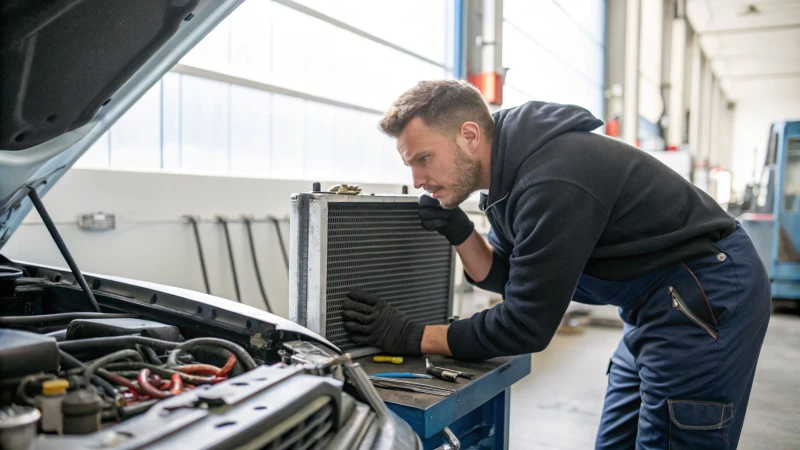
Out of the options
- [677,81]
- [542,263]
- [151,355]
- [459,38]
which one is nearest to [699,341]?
[542,263]

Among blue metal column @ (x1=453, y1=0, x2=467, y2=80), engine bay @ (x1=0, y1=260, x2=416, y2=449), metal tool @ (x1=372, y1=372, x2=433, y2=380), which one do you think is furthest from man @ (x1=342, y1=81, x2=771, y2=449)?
blue metal column @ (x1=453, y1=0, x2=467, y2=80)

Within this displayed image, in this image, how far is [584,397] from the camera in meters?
2.99

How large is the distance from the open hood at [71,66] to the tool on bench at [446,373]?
2.60 feet

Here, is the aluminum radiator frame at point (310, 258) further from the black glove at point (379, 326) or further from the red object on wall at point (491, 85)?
the red object on wall at point (491, 85)

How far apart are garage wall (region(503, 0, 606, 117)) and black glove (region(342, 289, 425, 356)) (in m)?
3.51

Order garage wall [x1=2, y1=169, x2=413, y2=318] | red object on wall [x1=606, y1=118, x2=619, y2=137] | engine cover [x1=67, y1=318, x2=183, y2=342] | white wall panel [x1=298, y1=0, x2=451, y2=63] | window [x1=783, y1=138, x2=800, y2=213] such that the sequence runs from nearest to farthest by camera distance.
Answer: engine cover [x1=67, y1=318, x2=183, y2=342]
garage wall [x1=2, y1=169, x2=413, y2=318]
white wall panel [x1=298, y1=0, x2=451, y2=63]
window [x1=783, y1=138, x2=800, y2=213]
red object on wall [x1=606, y1=118, x2=619, y2=137]

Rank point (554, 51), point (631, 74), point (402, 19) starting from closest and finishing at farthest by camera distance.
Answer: point (402, 19) < point (554, 51) < point (631, 74)

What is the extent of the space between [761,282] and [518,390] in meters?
1.94

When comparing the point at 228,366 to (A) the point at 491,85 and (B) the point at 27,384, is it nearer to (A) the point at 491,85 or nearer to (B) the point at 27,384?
(B) the point at 27,384

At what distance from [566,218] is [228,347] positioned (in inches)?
27.0

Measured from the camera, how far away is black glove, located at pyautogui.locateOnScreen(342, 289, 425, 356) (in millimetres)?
1285

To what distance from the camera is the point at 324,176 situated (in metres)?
3.19

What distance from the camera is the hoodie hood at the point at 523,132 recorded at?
1.28 metres

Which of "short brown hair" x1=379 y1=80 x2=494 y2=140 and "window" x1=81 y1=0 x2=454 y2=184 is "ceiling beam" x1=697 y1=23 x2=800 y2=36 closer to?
"window" x1=81 y1=0 x2=454 y2=184
